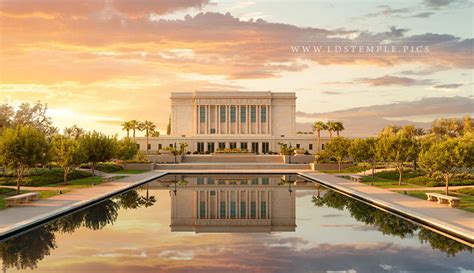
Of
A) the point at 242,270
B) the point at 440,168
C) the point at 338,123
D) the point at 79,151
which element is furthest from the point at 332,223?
the point at 338,123

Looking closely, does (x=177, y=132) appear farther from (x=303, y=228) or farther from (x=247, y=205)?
(x=303, y=228)

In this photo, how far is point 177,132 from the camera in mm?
90938

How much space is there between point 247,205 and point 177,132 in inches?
2681

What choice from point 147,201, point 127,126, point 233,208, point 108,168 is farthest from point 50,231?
point 127,126

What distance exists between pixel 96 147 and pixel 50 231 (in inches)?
951

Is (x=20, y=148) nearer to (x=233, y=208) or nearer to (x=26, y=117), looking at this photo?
(x=233, y=208)

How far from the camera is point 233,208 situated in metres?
22.9

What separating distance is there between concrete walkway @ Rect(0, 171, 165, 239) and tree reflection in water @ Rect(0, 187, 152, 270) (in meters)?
0.34

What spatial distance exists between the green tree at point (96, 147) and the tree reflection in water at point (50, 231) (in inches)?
580

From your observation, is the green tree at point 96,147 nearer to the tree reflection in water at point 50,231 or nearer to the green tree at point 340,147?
the tree reflection in water at point 50,231

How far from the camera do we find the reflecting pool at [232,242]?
1272 centimetres

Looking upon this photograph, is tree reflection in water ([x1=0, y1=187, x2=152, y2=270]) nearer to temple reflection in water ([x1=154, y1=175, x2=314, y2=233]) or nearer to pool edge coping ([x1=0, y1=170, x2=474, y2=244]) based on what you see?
pool edge coping ([x1=0, y1=170, x2=474, y2=244])

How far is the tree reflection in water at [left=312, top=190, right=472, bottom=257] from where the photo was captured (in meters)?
14.8

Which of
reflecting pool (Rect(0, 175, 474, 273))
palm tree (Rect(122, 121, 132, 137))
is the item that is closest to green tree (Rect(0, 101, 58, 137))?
palm tree (Rect(122, 121, 132, 137))
